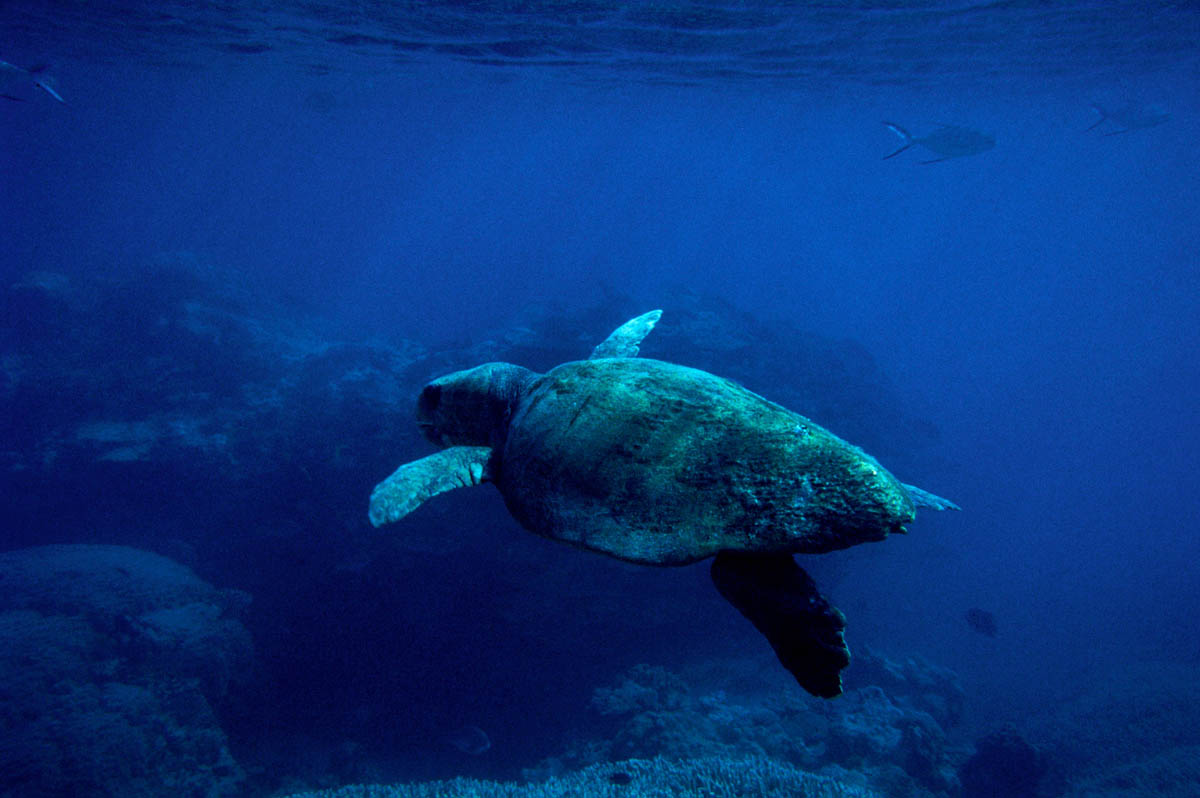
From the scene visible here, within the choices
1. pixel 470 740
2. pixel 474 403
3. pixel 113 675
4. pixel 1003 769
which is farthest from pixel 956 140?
pixel 113 675

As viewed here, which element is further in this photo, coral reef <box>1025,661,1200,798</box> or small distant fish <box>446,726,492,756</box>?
coral reef <box>1025,661,1200,798</box>

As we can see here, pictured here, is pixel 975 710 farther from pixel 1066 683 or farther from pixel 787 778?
pixel 787 778

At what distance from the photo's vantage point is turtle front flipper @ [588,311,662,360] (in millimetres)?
4789

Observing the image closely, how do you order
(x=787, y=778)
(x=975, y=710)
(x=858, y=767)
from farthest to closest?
(x=975, y=710)
(x=858, y=767)
(x=787, y=778)

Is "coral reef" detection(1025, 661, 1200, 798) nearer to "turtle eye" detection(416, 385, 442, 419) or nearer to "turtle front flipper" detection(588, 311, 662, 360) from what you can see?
"turtle front flipper" detection(588, 311, 662, 360)

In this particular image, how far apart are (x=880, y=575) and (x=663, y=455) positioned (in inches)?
919

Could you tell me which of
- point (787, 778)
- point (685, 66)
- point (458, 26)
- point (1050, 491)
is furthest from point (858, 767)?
point (1050, 491)

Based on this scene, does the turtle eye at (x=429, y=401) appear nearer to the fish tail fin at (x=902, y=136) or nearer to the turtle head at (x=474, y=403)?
the turtle head at (x=474, y=403)

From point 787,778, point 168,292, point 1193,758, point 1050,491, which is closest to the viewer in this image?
point 787,778

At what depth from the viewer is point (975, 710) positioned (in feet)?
50.5

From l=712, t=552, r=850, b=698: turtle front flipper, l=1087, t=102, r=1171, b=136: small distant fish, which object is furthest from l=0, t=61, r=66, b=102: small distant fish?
l=1087, t=102, r=1171, b=136: small distant fish

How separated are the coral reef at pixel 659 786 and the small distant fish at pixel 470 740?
1.82m

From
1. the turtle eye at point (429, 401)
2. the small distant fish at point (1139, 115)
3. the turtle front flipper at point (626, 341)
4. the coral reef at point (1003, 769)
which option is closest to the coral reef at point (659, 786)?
the coral reef at point (1003, 769)

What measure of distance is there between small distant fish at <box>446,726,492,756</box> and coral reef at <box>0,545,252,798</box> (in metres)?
3.24
